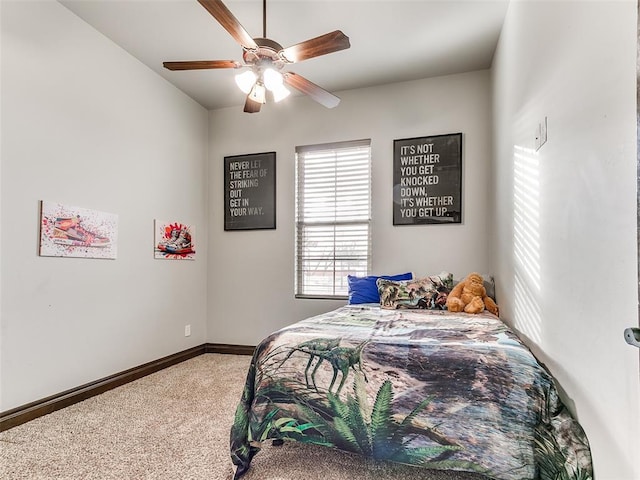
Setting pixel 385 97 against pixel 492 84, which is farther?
pixel 385 97

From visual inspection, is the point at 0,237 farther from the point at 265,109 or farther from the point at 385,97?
the point at 385,97

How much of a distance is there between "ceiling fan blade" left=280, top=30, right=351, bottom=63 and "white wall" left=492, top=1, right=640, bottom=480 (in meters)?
0.96

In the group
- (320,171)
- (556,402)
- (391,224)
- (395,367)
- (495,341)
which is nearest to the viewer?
(556,402)

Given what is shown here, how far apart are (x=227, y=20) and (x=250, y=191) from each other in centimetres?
223

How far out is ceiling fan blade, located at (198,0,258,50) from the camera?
5.57 feet

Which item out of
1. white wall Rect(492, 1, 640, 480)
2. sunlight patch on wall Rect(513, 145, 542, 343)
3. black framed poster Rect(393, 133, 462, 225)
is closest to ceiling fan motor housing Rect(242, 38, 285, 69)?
white wall Rect(492, 1, 640, 480)

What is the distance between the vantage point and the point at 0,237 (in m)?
2.08

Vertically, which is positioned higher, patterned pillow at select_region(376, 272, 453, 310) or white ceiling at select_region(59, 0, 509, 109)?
white ceiling at select_region(59, 0, 509, 109)

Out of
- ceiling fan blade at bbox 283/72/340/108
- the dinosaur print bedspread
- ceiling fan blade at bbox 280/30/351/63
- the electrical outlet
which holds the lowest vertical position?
the dinosaur print bedspread

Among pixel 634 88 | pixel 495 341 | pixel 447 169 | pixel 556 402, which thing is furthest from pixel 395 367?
pixel 447 169

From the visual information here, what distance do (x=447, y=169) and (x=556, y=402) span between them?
2367mm

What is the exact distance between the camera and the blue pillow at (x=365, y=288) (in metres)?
3.20

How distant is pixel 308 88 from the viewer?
244 centimetres

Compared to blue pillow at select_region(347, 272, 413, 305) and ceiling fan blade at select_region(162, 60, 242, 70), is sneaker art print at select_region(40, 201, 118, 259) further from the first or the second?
blue pillow at select_region(347, 272, 413, 305)
